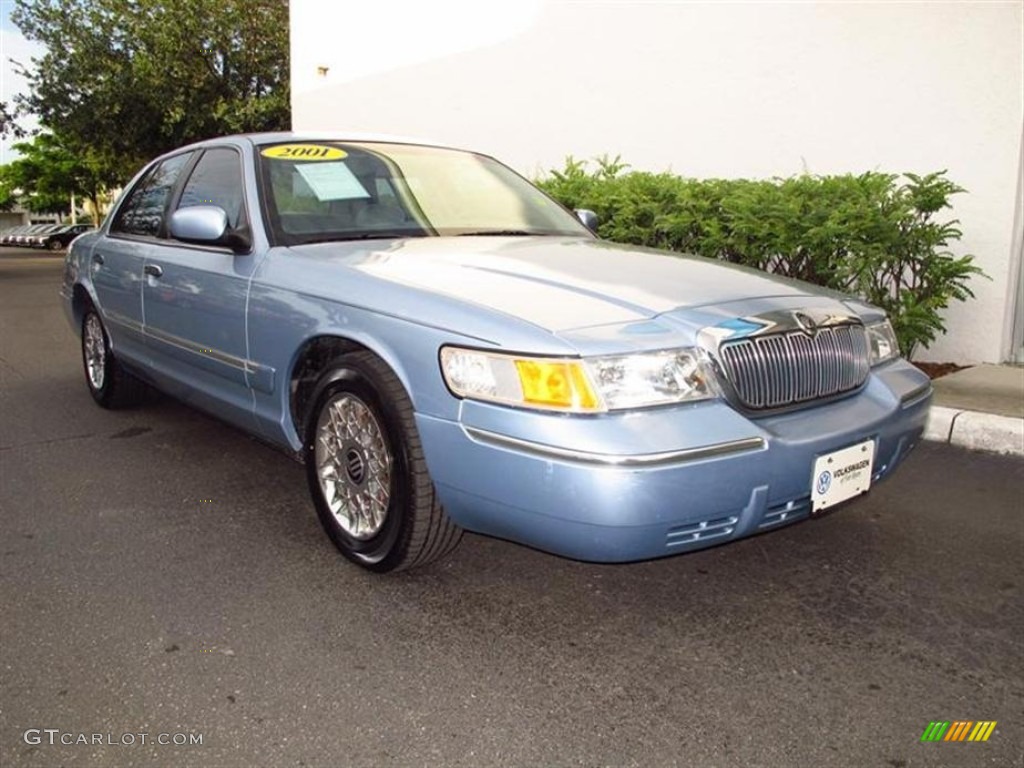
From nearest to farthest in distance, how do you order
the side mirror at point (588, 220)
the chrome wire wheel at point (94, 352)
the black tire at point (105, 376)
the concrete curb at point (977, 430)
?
the side mirror at point (588, 220)
the concrete curb at point (977, 430)
the black tire at point (105, 376)
the chrome wire wheel at point (94, 352)

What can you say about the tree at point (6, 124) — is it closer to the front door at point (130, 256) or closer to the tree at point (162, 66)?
the tree at point (162, 66)


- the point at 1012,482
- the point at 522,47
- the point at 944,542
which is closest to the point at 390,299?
the point at 944,542

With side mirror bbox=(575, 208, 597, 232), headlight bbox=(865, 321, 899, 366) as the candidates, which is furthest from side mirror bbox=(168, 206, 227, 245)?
headlight bbox=(865, 321, 899, 366)

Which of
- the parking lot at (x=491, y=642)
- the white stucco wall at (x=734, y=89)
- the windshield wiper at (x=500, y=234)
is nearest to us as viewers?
the parking lot at (x=491, y=642)

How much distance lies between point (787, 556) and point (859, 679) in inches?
35.2

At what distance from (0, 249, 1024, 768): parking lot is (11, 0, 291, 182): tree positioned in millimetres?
19772

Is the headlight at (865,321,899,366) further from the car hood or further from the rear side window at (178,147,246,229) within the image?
the rear side window at (178,147,246,229)

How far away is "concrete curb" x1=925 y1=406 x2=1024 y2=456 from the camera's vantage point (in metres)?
4.84

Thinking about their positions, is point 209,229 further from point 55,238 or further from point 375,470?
point 55,238

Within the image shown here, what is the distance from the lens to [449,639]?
2.72 metres

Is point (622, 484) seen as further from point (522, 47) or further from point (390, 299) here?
point (522, 47)

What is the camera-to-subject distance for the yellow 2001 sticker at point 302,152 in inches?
156

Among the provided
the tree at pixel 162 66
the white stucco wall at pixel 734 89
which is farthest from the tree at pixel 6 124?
the white stucco wall at pixel 734 89

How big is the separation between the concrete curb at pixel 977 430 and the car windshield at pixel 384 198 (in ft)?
7.81
